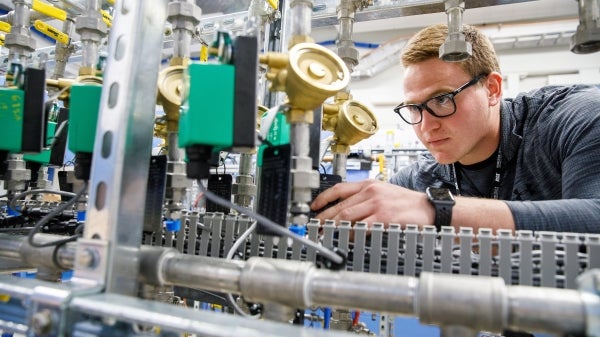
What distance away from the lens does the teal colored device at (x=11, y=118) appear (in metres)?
0.60

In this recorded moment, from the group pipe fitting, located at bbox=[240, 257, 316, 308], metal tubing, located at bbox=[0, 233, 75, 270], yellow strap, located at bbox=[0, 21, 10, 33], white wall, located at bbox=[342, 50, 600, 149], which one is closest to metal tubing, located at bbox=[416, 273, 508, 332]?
pipe fitting, located at bbox=[240, 257, 316, 308]

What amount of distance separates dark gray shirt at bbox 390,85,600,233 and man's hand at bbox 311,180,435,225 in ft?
0.54

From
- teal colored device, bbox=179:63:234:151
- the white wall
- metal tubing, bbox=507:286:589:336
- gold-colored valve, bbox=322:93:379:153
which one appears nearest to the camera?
metal tubing, bbox=507:286:589:336

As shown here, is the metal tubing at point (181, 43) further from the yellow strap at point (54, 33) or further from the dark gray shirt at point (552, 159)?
the yellow strap at point (54, 33)

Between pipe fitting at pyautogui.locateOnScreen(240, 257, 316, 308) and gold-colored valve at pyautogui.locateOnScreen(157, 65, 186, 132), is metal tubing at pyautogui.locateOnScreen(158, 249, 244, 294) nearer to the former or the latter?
pipe fitting at pyautogui.locateOnScreen(240, 257, 316, 308)

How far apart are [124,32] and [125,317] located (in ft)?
1.25

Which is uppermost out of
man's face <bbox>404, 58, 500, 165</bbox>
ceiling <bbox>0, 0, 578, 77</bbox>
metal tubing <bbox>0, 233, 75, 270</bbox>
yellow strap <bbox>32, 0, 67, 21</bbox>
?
ceiling <bbox>0, 0, 578, 77</bbox>

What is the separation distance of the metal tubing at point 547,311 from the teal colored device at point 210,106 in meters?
0.35

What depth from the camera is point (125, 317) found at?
1.32 feet

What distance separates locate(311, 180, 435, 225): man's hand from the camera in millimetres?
653

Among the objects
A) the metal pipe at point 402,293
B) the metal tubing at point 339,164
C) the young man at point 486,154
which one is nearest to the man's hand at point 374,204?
the young man at point 486,154

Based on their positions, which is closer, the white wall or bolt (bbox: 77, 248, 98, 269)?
bolt (bbox: 77, 248, 98, 269)

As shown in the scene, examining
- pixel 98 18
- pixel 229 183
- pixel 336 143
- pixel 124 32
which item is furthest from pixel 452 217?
pixel 98 18

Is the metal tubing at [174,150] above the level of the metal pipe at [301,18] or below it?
below
